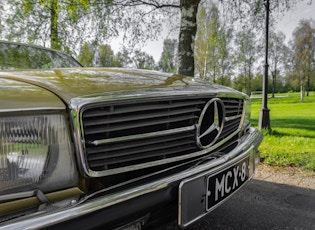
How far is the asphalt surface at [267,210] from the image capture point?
231 centimetres

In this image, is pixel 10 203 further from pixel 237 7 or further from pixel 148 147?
pixel 237 7

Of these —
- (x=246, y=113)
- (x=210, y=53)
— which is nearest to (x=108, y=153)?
(x=246, y=113)

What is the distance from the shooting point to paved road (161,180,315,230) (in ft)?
7.57

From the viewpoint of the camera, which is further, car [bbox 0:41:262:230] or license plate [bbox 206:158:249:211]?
license plate [bbox 206:158:249:211]

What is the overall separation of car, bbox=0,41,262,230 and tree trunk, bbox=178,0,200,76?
11.7 ft

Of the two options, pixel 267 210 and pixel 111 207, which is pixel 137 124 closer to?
pixel 111 207

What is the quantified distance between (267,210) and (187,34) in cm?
353

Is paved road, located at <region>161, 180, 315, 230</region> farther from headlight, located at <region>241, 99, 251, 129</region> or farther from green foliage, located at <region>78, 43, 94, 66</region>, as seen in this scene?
green foliage, located at <region>78, 43, 94, 66</region>

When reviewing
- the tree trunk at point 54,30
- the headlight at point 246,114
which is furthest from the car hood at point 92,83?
the tree trunk at point 54,30

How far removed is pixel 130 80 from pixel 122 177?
53 cm

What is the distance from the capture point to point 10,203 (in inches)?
40.1

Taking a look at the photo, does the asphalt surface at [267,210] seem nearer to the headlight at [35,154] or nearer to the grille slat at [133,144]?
the grille slat at [133,144]

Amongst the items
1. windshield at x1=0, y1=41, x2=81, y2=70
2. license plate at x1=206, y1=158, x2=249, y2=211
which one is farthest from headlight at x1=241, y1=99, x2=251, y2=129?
windshield at x1=0, y1=41, x2=81, y2=70

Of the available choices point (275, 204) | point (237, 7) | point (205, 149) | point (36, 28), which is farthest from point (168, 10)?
point (205, 149)
